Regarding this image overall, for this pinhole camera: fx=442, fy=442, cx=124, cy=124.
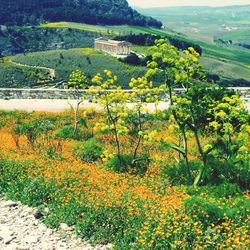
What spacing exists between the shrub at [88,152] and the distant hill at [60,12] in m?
77.7

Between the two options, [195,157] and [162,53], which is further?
[195,157]

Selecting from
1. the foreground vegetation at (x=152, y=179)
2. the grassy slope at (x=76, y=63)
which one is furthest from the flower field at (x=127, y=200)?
the grassy slope at (x=76, y=63)

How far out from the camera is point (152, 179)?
12922 millimetres

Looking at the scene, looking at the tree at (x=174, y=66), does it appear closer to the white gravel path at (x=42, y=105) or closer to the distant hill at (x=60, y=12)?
the white gravel path at (x=42, y=105)

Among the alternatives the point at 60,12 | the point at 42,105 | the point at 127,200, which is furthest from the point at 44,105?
the point at 60,12

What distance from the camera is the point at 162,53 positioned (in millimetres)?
12812

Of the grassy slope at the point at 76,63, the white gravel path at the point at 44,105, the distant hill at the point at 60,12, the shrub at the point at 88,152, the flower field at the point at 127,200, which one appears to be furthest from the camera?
the distant hill at the point at 60,12

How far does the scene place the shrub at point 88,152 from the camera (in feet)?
51.7

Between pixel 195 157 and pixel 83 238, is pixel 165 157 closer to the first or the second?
pixel 195 157

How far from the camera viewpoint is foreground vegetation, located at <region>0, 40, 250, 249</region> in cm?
950

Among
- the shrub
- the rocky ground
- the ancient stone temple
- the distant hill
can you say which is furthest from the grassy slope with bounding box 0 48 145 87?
the distant hill

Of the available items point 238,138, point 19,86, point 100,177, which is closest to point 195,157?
point 238,138

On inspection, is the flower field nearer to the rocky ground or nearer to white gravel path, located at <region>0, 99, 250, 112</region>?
the rocky ground

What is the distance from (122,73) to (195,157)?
3301 centimetres
